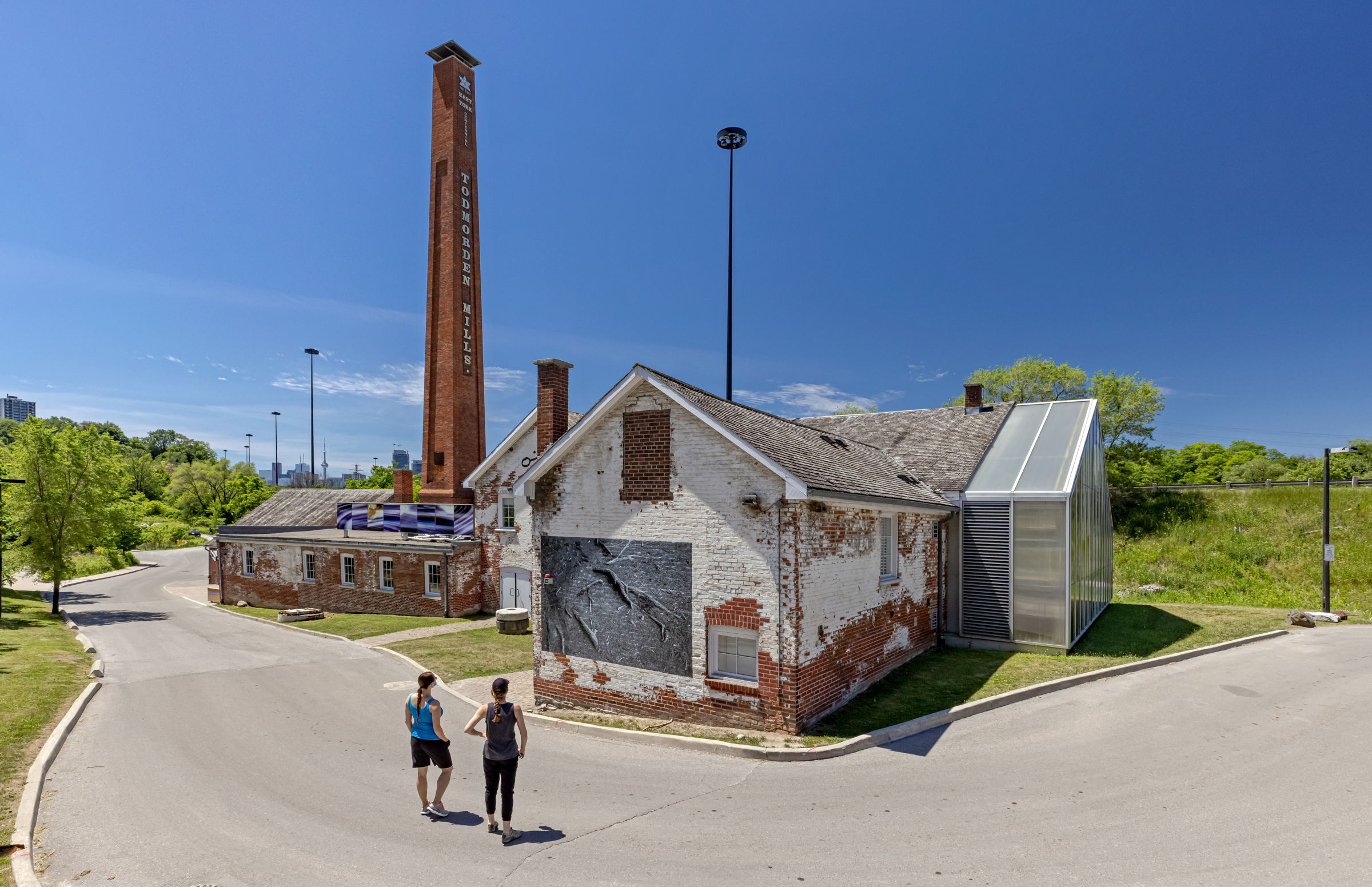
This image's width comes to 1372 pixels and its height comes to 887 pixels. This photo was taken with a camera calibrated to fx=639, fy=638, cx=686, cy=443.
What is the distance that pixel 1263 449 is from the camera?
77688mm

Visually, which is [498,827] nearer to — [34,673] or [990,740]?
[990,740]

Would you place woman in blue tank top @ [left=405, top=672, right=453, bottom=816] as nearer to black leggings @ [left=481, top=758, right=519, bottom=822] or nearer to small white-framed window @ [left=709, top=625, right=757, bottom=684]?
black leggings @ [left=481, top=758, right=519, bottom=822]

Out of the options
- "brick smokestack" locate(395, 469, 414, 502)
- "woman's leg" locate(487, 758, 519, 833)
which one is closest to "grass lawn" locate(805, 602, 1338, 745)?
"woman's leg" locate(487, 758, 519, 833)

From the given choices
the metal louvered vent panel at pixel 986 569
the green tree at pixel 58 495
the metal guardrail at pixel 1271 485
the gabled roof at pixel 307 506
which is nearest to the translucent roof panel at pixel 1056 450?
the metal louvered vent panel at pixel 986 569

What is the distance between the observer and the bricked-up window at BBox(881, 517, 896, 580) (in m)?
14.2

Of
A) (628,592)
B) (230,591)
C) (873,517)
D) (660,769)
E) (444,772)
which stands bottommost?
(230,591)

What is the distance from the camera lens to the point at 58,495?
27.4 metres

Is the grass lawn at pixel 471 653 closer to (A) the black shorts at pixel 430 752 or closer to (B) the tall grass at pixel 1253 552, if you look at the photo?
(A) the black shorts at pixel 430 752

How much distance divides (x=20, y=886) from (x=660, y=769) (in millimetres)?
7006

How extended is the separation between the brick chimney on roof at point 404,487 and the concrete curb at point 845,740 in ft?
65.2

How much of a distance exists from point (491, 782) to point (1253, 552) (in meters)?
35.9

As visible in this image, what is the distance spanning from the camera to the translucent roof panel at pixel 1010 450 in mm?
17156

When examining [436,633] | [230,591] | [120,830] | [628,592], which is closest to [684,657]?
[628,592]

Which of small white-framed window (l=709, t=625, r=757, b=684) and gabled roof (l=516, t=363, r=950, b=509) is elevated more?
gabled roof (l=516, t=363, r=950, b=509)
